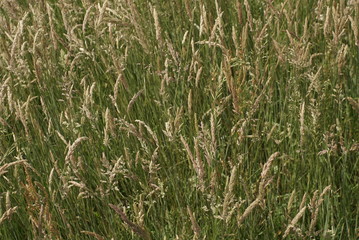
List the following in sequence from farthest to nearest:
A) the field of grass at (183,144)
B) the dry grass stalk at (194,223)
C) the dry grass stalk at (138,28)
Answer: the dry grass stalk at (138,28) → the field of grass at (183,144) → the dry grass stalk at (194,223)

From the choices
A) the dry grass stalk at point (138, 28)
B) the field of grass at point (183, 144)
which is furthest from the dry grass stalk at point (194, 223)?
the dry grass stalk at point (138, 28)

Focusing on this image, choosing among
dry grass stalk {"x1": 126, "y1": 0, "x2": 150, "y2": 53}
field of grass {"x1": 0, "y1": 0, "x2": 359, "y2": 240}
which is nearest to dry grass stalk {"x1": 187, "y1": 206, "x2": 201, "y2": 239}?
field of grass {"x1": 0, "y1": 0, "x2": 359, "y2": 240}

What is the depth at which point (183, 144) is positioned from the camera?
1.98 metres

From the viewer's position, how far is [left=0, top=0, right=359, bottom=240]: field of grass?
1802mm

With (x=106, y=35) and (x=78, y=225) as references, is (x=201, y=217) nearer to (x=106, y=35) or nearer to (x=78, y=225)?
(x=78, y=225)

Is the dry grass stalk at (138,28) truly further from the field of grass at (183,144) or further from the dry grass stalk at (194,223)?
the dry grass stalk at (194,223)

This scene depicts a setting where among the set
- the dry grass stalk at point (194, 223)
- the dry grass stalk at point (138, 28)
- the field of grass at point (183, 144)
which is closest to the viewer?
the dry grass stalk at point (194, 223)

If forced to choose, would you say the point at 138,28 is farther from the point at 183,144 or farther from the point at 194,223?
the point at 194,223

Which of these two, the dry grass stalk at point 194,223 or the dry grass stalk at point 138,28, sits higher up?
the dry grass stalk at point 138,28

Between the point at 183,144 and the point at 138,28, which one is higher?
the point at 138,28

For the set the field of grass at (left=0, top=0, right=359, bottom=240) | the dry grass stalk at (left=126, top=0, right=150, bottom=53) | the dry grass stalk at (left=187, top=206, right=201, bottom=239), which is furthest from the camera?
the dry grass stalk at (left=126, top=0, right=150, bottom=53)

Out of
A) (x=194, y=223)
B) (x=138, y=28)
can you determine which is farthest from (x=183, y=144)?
(x=194, y=223)

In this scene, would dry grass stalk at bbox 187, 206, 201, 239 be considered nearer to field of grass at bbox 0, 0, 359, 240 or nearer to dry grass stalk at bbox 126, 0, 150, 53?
field of grass at bbox 0, 0, 359, 240

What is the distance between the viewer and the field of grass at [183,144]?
1.80m
